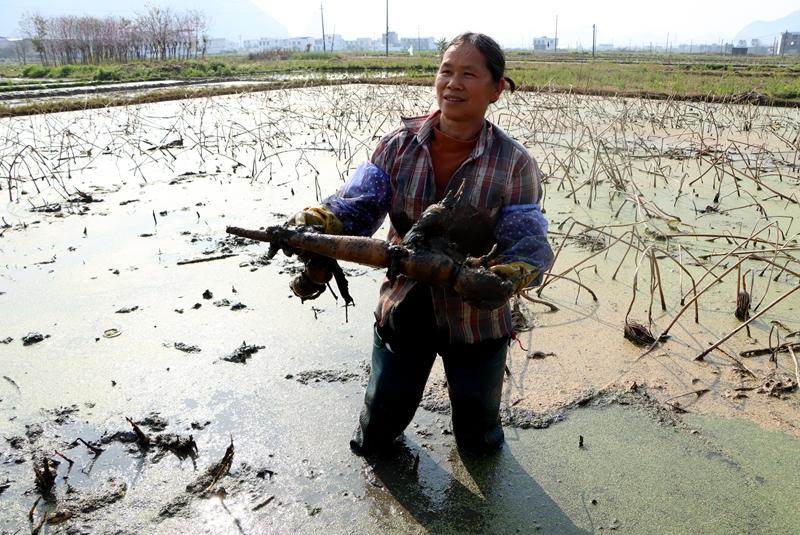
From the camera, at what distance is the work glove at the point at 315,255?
1565mm

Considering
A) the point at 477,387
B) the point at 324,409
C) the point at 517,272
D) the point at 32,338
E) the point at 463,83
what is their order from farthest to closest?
the point at 32,338 < the point at 324,409 < the point at 477,387 < the point at 463,83 < the point at 517,272

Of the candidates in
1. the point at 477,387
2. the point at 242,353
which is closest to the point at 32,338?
the point at 242,353

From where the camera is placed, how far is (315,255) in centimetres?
156

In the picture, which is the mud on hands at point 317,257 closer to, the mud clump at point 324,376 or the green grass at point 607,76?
the mud clump at point 324,376

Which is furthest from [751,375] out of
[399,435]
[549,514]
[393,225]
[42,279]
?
[42,279]

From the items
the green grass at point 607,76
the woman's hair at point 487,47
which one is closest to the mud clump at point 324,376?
the woman's hair at point 487,47

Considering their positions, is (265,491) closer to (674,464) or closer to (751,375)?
(674,464)

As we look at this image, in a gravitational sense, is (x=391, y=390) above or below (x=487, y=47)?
below

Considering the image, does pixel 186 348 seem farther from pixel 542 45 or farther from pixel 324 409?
pixel 542 45

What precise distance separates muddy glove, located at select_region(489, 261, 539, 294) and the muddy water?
0.65 metres

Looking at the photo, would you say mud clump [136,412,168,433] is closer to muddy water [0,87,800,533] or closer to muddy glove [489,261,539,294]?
muddy water [0,87,800,533]

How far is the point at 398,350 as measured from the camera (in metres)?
1.68

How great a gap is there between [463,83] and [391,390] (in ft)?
2.69

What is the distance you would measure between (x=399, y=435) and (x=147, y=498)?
72 centimetres
